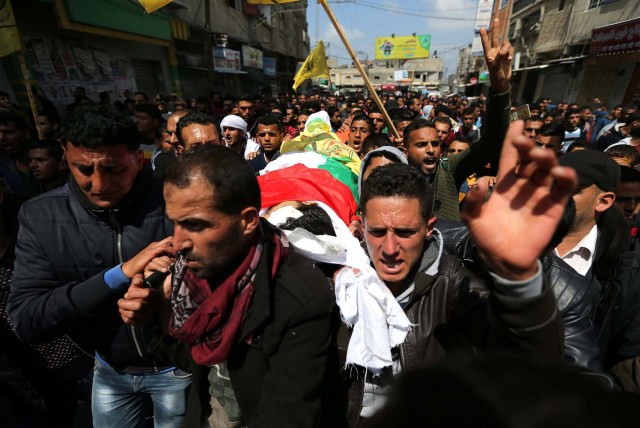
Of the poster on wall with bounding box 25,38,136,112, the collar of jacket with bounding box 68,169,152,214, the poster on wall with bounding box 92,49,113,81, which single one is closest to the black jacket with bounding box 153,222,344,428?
the collar of jacket with bounding box 68,169,152,214

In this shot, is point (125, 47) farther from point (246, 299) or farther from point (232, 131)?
point (246, 299)

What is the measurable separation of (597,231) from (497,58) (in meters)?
1.21

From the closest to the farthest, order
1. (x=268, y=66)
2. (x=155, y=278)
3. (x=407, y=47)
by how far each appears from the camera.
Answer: (x=155, y=278)
(x=268, y=66)
(x=407, y=47)

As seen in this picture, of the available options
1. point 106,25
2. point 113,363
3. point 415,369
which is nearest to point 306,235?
point 415,369

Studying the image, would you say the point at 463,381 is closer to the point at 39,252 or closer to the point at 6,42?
the point at 39,252

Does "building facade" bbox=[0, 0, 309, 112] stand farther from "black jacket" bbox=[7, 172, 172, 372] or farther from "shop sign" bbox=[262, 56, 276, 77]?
"black jacket" bbox=[7, 172, 172, 372]

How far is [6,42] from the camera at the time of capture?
3.68 m

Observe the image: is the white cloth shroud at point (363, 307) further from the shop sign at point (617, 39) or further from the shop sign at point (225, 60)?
the shop sign at point (617, 39)

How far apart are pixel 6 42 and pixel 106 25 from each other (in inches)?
197

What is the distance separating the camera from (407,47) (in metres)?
55.9

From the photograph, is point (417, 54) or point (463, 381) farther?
point (417, 54)

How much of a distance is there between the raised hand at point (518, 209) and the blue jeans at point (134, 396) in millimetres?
1807

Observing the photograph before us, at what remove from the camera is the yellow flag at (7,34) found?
366cm

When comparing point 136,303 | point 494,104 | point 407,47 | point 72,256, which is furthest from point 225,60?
point 407,47
